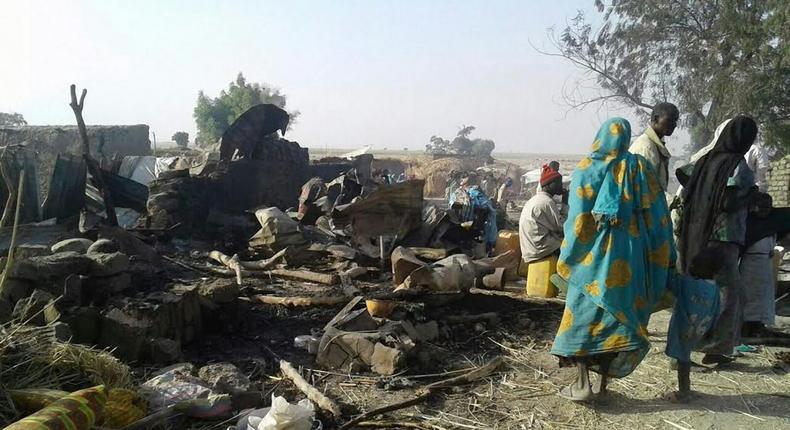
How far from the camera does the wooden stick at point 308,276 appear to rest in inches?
308

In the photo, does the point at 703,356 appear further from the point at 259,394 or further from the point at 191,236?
the point at 191,236

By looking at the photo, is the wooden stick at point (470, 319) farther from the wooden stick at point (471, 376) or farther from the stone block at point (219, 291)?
the stone block at point (219, 291)

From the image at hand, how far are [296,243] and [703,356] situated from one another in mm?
6186

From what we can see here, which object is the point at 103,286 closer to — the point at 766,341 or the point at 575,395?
the point at 575,395

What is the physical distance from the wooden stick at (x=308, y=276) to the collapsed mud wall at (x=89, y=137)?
14391 millimetres

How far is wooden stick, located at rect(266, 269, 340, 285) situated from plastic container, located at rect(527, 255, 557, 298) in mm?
2584

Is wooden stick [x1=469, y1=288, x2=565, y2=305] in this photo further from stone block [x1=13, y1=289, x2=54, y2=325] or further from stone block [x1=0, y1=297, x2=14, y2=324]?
stone block [x1=0, y1=297, x2=14, y2=324]

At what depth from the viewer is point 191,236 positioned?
11.7 meters

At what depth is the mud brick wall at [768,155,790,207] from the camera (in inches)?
508

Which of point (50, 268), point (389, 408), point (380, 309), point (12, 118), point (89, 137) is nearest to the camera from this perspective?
point (389, 408)

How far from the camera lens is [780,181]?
13.1 metres

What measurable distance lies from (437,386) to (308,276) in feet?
13.5

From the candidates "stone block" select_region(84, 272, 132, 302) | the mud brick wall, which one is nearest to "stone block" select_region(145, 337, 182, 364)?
"stone block" select_region(84, 272, 132, 302)

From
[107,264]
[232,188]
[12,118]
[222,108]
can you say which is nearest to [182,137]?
[222,108]
